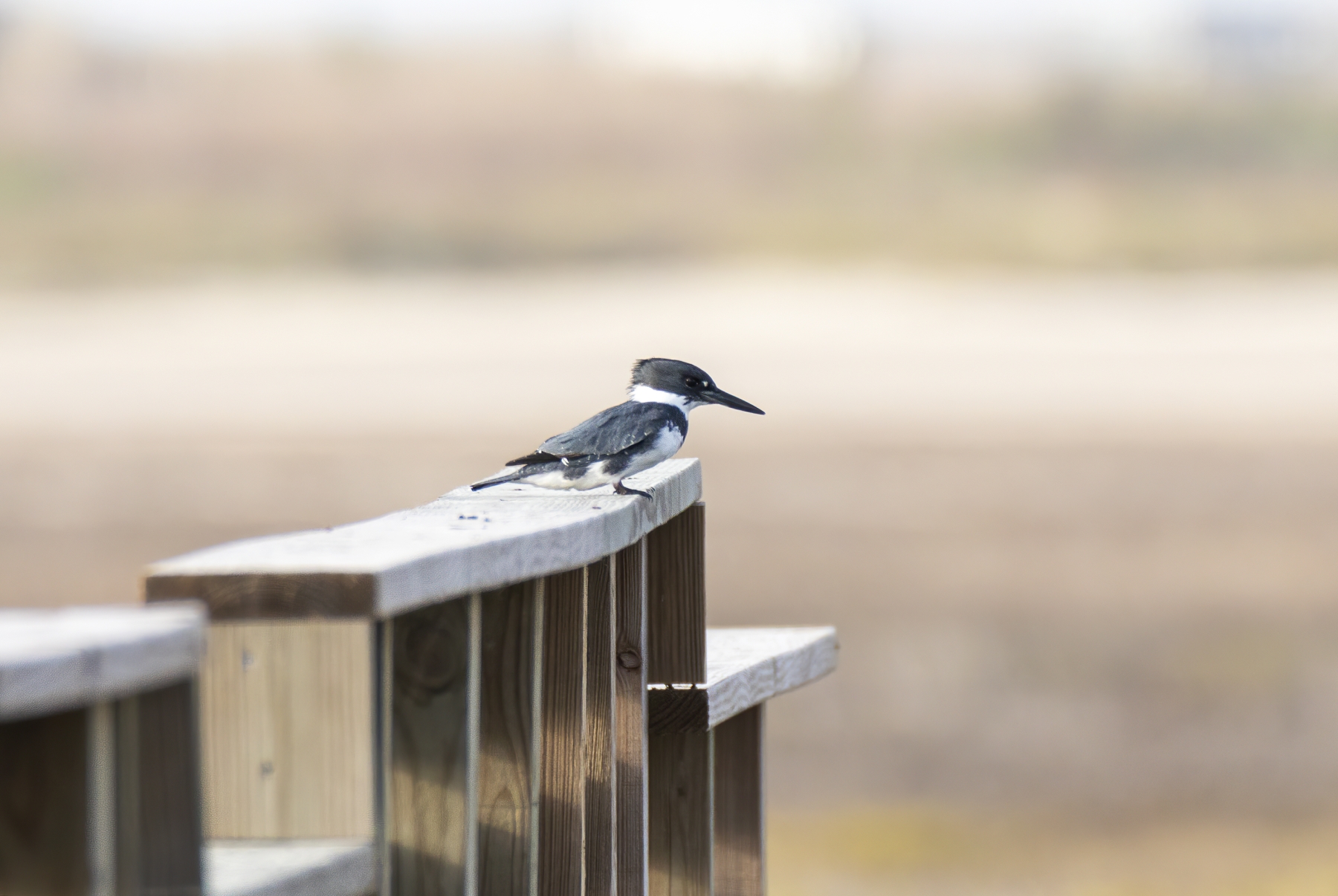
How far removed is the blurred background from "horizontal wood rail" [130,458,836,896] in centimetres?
542

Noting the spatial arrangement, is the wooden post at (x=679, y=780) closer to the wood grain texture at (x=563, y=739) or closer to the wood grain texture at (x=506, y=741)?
the wood grain texture at (x=563, y=739)

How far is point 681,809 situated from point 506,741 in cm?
104

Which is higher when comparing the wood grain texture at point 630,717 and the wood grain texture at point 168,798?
the wood grain texture at point 168,798

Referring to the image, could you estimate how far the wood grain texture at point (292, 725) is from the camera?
1.60 m

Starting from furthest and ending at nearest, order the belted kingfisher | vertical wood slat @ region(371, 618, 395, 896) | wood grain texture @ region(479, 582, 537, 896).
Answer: the belted kingfisher < wood grain texture @ region(479, 582, 537, 896) < vertical wood slat @ region(371, 618, 395, 896)

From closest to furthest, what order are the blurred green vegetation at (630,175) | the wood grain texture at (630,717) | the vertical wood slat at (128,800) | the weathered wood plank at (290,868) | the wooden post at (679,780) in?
the vertical wood slat at (128,800) < the weathered wood plank at (290,868) < the wood grain texture at (630,717) < the wooden post at (679,780) < the blurred green vegetation at (630,175)

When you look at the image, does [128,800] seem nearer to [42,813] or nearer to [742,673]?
[42,813]

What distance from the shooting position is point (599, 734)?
7.88 ft

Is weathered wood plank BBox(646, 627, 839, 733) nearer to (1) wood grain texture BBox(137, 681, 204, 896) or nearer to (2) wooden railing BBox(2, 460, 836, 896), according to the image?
(2) wooden railing BBox(2, 460, 836, 896)

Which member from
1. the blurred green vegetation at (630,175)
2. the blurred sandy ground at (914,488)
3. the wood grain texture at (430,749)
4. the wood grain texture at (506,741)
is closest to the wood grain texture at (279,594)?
the wood grain texture at (430,749)

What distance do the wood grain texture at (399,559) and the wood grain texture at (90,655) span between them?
94 millimetres

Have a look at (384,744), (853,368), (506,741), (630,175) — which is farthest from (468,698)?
(630,175)

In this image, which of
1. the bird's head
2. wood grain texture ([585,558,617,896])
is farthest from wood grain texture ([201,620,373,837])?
the bird's head

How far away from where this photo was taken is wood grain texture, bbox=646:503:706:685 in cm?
287
